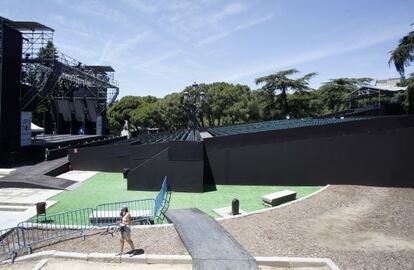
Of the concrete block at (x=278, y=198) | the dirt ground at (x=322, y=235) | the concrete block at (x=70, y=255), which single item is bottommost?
the concrete block at (x=70, y=255)

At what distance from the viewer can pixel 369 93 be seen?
132 ft

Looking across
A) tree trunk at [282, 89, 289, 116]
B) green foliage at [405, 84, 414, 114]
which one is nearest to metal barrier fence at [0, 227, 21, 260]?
green foliage at [405, 84, 414, 114]

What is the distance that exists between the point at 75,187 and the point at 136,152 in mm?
3822

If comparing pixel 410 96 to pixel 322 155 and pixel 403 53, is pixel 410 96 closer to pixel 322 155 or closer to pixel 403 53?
pixel 403 53

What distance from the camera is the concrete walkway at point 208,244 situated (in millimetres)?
9078

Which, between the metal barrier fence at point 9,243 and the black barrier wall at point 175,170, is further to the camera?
the black barrier wall at point 175,170

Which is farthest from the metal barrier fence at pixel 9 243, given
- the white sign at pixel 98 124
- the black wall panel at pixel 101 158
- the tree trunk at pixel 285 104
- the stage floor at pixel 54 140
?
the tree trunk at pixel 285 104

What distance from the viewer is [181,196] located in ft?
56.7

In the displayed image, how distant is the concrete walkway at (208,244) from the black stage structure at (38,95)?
18522 mm

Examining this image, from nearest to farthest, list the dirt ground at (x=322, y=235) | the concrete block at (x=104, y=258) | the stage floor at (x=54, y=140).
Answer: the concrete block at (x=104, y=258)
the dirt ground at (x=322, y=235)
the stage floor at (x=54, y=140)

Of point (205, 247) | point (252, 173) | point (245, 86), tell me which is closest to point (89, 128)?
point (245, 86)

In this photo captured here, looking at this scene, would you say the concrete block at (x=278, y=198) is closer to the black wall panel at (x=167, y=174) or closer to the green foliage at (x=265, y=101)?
the black wall panel at (x=167, y=174)

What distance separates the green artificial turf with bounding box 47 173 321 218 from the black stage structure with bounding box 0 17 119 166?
9.69m

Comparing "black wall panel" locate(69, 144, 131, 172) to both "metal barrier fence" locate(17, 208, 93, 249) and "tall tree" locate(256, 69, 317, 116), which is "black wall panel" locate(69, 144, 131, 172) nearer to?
"metal barrier fence" locate(17, 208, 93, 249)
